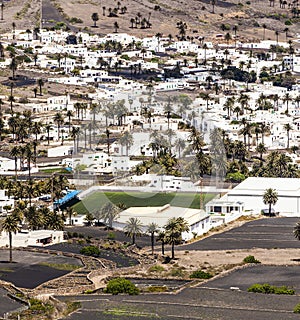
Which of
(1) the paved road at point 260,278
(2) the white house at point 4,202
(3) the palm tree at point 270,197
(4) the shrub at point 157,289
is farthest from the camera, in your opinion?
(3) the palm tree at point 270,197

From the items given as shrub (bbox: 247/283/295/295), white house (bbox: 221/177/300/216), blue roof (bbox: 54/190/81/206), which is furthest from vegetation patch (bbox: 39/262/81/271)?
white house (bbox: 221/177/300/216)

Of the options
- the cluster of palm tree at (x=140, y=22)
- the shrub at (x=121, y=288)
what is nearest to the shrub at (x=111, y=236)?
the shrub at (x=121, y=288)

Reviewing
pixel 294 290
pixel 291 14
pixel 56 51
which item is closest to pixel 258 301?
pixel 294 290

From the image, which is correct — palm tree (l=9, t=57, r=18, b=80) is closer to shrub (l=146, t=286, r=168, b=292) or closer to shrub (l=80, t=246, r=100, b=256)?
shrub (l=80, t=246, r=100, b=256)

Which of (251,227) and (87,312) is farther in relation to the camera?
(251,227)

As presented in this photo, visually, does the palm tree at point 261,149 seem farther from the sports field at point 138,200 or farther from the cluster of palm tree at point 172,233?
the cluster of palm tree at point 172,233

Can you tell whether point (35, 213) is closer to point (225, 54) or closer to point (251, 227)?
point (251, 227)

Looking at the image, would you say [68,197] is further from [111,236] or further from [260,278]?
[260,278]
